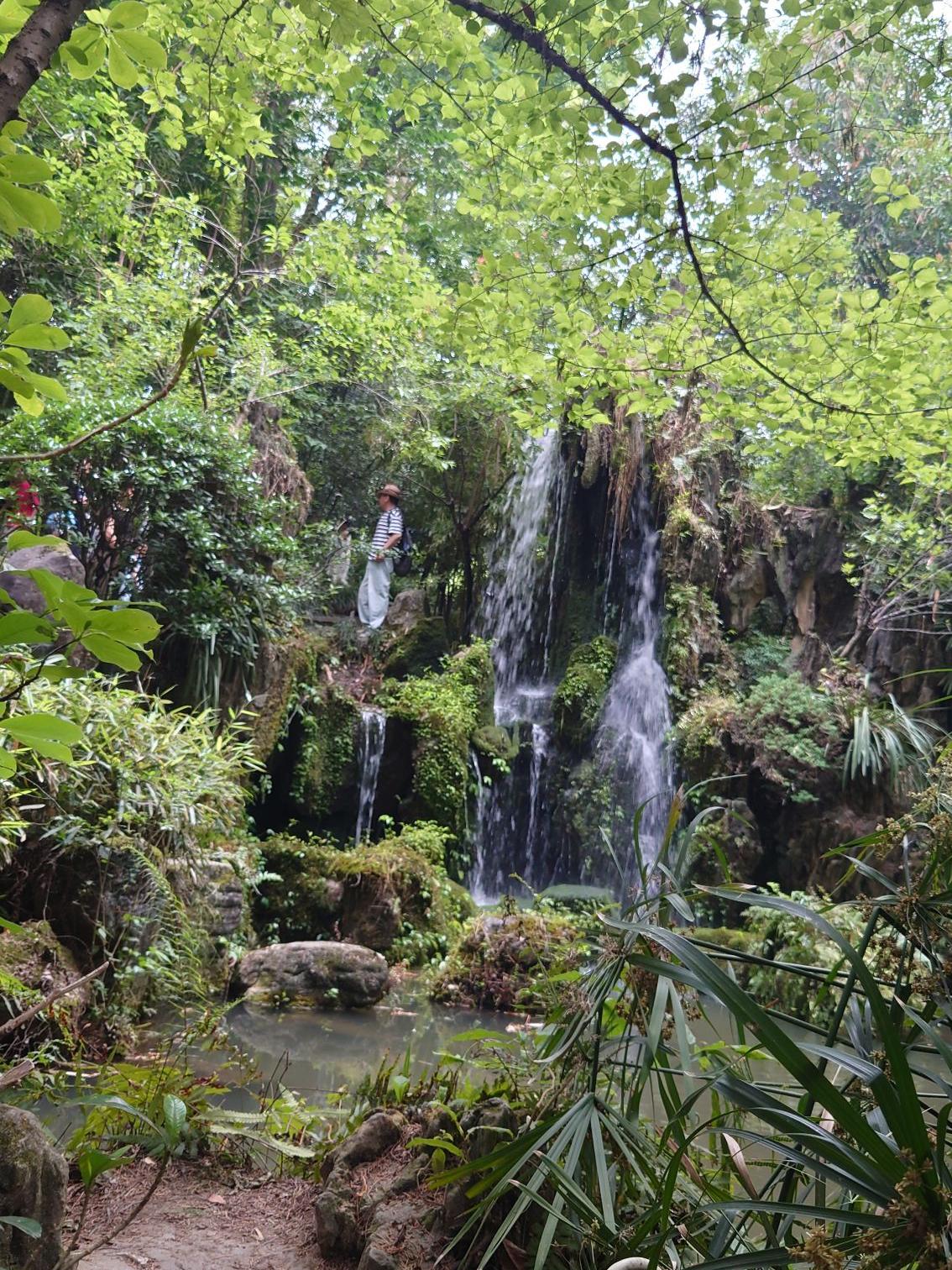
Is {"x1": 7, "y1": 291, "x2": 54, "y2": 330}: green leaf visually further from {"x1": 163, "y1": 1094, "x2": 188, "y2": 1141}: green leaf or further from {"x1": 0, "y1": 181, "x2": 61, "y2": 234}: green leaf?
{"x1": 163, "y1": 1094, "x2": 188, "y2": 1141}: green leaf

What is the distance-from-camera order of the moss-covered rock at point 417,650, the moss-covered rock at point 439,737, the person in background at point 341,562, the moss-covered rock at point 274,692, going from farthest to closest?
the person in background at point 341,562 < the moss-covered rock at point 417,650 < the moss-covered rock at point 439,737 < the moss-covered rock at point 274,692

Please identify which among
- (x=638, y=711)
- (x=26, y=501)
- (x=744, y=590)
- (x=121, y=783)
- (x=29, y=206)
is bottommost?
(x=121, y=783)

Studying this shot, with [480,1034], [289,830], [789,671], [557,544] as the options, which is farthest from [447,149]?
[480,1034]

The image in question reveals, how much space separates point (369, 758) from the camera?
364 inches

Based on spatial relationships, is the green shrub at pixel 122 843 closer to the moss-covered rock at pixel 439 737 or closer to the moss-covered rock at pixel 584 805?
the moss-covered rock at pixel 439 737

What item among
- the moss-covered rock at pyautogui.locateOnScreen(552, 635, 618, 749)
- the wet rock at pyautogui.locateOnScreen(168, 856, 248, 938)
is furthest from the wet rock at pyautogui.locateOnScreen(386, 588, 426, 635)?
the wet rock at pyautogui.locateOnScreen(168, 856, 248, 938)

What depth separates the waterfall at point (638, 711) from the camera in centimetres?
1051

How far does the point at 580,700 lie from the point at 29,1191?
9830 mm

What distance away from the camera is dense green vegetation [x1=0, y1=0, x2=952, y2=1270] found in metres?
1.22

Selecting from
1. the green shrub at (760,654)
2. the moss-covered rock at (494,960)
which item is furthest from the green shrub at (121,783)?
the green shrub at (760,654)

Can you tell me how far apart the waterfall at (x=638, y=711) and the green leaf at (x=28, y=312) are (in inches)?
379

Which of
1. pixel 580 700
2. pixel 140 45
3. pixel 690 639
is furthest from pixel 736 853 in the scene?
pixel 140 45

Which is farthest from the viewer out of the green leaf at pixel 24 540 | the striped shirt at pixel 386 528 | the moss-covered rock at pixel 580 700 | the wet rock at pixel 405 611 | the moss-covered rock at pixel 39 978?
the wet rock at pixel 405 611

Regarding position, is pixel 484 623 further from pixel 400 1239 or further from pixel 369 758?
pixel 400 1239
